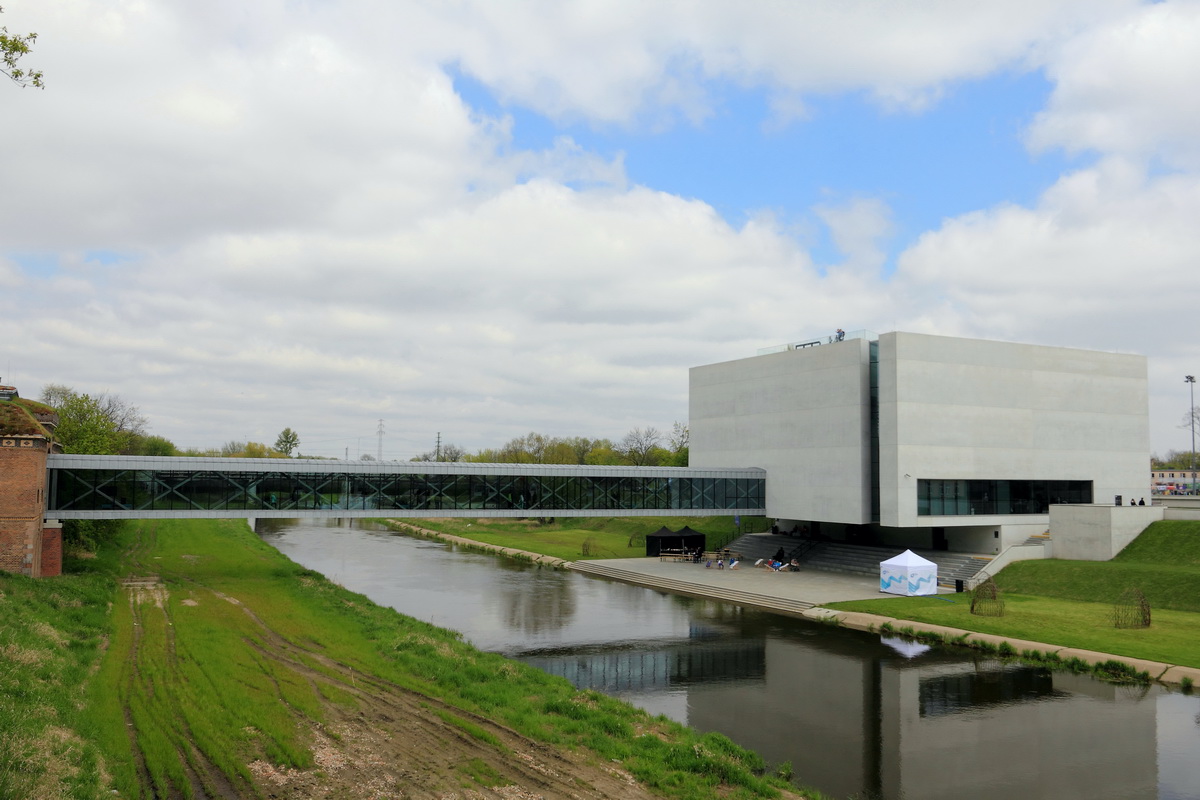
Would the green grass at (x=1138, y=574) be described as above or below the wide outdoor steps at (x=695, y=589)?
above

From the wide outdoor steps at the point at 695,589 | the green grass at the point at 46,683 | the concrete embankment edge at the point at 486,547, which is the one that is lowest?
the concrete embankment edge at the point at 486,547

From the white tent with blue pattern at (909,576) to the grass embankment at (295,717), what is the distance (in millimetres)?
21659

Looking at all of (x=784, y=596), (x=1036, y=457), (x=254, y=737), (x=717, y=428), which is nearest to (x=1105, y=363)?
(x=1036, y=457)

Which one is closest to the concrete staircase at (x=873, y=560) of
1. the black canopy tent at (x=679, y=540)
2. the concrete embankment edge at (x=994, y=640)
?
the black canopy tent at (x=679, y=540)

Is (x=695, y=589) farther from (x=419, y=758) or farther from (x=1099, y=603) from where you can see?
(x=419, y=758)

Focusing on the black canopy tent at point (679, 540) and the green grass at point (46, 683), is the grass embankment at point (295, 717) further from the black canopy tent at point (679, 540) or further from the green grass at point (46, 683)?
the black canopy tent at point (679, 540)

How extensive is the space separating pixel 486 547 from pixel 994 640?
42098 millimetres

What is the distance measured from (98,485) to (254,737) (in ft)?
87.6

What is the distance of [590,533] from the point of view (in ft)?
235

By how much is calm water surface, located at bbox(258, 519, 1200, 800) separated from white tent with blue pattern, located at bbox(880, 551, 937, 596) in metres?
7.26

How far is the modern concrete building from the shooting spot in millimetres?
42469

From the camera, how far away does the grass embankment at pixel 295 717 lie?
13.4 m

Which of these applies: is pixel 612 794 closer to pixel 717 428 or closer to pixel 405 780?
pixel 405 780

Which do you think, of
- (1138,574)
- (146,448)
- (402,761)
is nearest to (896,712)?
(402,761)
